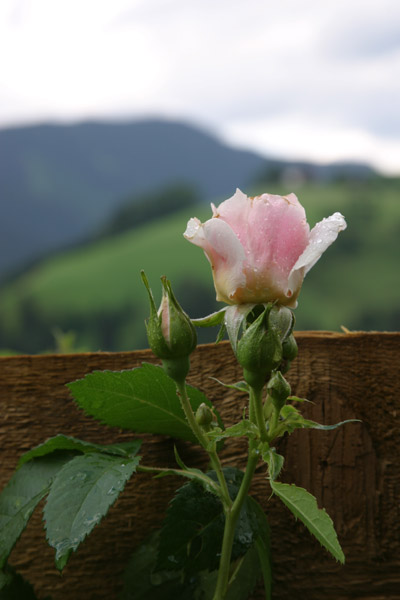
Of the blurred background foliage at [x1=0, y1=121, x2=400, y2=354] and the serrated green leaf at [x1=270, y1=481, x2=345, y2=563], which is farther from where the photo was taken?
the blurred background foliage at [x1=0, y1=121, x2=400, y2=354]

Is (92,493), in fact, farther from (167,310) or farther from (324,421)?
(324,421)

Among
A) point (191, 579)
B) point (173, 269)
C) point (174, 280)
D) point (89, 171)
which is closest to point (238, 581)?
point (191, 579)

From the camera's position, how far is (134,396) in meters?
0.59

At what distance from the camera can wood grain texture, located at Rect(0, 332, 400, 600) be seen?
67cm

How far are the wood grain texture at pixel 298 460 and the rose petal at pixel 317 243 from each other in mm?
216

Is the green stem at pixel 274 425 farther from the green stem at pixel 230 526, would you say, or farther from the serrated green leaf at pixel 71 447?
the serrated green leaf at pixel 71 447

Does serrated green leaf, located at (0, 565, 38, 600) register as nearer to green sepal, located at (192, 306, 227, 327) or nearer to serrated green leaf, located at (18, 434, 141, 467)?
serrated green leaf, located at (18, 434, 141, 467)

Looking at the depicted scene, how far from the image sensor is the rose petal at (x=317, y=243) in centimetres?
47

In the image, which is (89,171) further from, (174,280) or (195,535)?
(195,535)

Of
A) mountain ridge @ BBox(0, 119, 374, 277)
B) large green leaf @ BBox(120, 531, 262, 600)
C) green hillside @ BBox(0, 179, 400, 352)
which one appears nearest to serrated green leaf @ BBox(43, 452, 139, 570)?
large green leaf @ BBox(120, 531, 262, 600)

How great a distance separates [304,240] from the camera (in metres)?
0.50

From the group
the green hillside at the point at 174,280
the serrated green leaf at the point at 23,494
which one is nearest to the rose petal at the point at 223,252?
the serrated green leaf at the point at 23,494

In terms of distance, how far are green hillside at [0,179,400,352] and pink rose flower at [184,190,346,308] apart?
20098mm

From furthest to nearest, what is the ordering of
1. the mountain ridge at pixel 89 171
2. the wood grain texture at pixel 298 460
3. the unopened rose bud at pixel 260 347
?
the mountain ridge at pixel 89 171 → the wood grain texture at pixel 298 460 → the unopened rose bud at pixel 260 347
